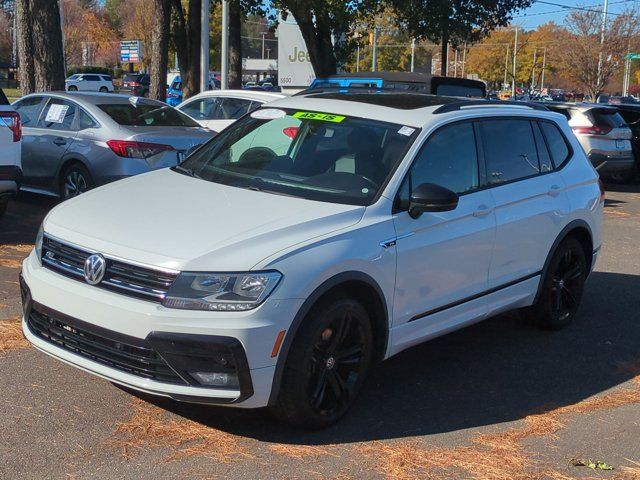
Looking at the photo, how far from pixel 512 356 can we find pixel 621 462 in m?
1.78

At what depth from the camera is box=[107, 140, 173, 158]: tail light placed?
32.2ft

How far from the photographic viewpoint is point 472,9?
23.3 m

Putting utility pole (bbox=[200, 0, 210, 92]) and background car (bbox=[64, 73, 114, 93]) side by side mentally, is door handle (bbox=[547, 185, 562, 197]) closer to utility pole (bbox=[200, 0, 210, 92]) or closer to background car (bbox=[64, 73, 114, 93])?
utility pole (bbox=[200, 0, 210, 92])

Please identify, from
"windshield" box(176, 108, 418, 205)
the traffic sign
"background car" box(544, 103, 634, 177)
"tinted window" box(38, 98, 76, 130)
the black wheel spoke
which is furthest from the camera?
the traffic sign

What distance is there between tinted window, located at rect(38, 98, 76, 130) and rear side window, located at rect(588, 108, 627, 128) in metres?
10.7

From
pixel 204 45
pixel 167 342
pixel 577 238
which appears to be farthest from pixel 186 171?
pixel 204 45

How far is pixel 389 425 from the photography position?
4758mm

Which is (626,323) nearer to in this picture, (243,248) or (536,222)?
(536,222)

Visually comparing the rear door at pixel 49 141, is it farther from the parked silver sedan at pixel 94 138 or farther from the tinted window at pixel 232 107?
the tinted window at pixel 232 107

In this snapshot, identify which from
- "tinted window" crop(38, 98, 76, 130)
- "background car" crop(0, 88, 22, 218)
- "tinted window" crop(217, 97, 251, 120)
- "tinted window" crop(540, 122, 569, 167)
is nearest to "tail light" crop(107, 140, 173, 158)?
"tinted window" crop(38, 98, 76, 130)

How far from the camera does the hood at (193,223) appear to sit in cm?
414

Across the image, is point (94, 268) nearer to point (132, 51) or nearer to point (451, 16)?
point (451, 16)

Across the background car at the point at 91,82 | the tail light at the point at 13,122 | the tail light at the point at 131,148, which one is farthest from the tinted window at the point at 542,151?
the background car at the point at 91,82

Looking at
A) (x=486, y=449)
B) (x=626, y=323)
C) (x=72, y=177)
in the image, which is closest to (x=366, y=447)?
(x=486, y=449)
